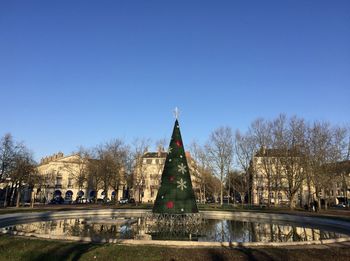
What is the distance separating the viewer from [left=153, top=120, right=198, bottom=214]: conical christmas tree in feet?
66.5

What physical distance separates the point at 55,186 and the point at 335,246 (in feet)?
294

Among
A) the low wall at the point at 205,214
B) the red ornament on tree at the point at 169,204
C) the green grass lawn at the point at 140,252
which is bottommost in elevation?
the green grass lawn at the point at 140,252

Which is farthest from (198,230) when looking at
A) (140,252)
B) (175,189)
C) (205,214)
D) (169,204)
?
(205,214)

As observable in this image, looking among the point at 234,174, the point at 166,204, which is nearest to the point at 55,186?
the point at 234,174

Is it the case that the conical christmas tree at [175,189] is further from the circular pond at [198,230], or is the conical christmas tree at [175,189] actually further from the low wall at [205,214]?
the low wall at [205,214]

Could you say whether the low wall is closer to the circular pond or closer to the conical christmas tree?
the circular pond

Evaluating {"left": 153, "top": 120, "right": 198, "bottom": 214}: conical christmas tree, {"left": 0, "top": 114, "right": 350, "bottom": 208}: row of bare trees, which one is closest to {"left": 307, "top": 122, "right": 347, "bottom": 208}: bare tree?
{"left": 0, "top": 114, "right": 350, "bottom": 208}: row of bare trees

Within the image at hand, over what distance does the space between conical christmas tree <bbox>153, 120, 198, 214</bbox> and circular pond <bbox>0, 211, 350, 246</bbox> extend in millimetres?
1725

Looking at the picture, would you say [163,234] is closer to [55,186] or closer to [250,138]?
[250,138]

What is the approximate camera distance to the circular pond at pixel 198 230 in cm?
1627

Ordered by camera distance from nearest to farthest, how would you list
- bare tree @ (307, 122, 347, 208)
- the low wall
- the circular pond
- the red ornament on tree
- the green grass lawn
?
the green grass lawn < the low wall < the circular pond < the red ornament on tree < bare tree @ (307, 122, 347, 208)

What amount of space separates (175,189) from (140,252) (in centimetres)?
878

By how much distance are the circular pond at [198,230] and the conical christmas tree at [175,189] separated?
5.66 ft

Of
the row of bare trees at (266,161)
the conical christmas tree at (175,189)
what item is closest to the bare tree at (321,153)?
the row of bare trees at (266,161)
